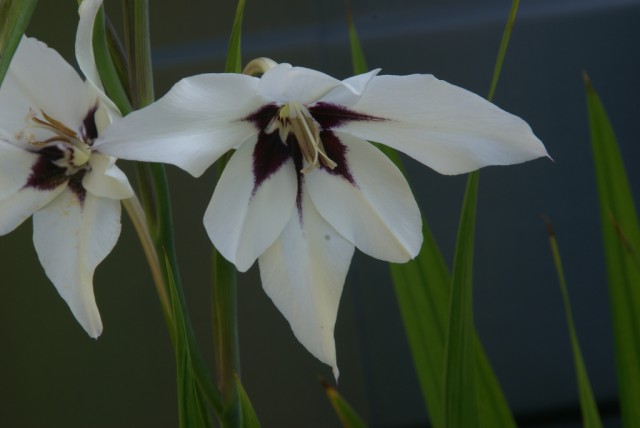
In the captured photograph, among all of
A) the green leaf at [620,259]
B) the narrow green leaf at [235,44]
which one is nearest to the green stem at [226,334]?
the narrow green leaf at [235,44]

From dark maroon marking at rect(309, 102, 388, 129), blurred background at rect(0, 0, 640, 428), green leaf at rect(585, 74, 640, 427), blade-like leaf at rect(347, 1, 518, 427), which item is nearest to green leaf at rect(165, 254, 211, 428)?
dark maroon marking at rect(309, 102, 388, 129)

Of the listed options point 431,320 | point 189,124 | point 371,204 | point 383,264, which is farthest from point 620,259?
point 383,264

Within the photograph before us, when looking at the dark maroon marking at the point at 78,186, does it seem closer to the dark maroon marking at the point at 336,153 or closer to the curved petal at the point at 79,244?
the curved petal at the point at 79,244

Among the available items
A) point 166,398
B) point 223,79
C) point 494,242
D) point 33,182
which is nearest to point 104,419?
point 166,398

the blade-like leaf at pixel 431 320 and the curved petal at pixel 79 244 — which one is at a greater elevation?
the curved petal at pixel 79 244

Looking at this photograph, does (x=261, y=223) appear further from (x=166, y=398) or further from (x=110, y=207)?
(x=166, y=398)

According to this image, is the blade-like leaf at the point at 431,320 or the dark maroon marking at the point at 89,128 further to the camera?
the blade-like leaf at the point at 431,320
